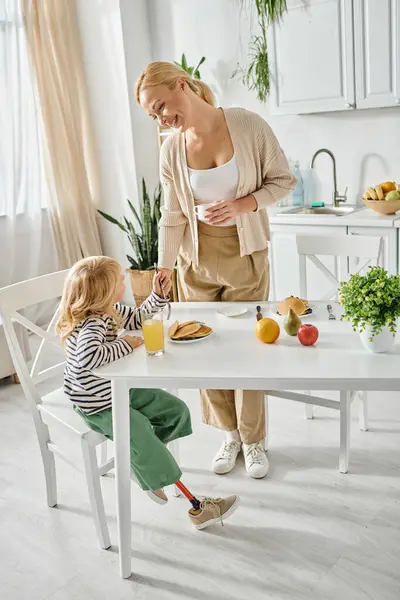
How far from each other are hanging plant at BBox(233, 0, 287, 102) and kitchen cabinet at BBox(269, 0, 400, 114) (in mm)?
66

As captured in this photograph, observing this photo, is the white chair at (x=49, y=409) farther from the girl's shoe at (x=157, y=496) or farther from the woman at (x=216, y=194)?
the woman at (x=216, y=194)

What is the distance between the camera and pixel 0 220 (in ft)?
14.4

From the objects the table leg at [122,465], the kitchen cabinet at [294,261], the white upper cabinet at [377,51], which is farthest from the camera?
the kitchen cabinet at [294,261]

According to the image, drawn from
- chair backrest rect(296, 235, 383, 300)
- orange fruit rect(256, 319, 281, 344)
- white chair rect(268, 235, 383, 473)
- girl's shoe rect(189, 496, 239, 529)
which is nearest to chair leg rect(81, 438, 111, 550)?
girl's shoe rect(189, 496, 239, 529)

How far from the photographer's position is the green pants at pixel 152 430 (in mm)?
1983

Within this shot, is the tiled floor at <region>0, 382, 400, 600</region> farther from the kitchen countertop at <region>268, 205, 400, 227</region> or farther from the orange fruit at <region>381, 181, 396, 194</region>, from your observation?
the orange fruit at <region>381, 181, 396, 194</region>

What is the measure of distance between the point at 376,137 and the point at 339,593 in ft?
8.89

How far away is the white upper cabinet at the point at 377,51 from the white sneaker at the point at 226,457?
1.92 m

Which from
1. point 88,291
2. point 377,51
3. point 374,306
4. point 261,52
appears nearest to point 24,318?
point 88,291

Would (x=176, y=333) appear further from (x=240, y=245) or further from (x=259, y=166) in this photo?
(x=259, y=166)

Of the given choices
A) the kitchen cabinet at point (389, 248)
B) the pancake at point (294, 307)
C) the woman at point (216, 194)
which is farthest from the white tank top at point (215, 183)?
the kitchen cabinet at point (389, 248)

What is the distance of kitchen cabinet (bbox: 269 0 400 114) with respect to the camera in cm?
331

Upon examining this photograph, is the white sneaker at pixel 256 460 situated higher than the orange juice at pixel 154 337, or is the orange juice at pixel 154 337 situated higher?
the orange juice at pixel 154 337

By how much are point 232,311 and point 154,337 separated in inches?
16.4
